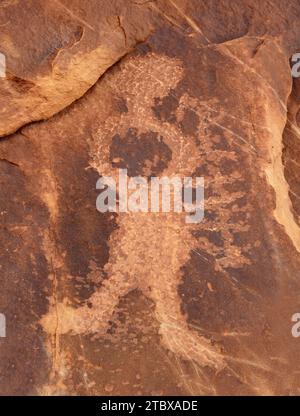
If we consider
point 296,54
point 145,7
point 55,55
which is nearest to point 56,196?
point 55,55

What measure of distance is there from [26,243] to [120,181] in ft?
1.48

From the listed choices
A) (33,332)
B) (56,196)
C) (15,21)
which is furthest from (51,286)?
(15,21)

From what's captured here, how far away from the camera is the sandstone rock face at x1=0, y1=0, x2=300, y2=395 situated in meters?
2.09

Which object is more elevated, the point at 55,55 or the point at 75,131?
the point at 55,55

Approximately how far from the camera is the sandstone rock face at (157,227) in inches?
82.1

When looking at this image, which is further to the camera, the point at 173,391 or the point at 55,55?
the point at 173,391

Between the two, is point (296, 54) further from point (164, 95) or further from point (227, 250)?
point (227, 250)

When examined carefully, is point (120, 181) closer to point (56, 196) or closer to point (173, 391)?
point (56, 196)

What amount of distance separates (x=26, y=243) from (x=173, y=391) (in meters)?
0.84

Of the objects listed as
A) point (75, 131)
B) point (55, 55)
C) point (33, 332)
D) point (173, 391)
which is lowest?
point (173, 391)

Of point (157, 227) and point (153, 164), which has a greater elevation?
point (153, 164)

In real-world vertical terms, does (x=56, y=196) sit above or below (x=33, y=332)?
above

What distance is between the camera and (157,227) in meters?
2.09

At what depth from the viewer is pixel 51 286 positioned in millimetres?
2105
